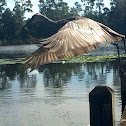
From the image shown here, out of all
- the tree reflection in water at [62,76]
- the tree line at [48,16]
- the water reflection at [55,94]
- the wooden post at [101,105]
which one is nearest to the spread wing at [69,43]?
the wooden post at [101,105]

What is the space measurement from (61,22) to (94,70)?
1344 centimetres

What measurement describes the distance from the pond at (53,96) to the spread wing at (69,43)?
287 cm

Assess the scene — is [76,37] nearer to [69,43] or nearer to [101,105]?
[69,43]

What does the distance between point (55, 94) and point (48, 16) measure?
244ft

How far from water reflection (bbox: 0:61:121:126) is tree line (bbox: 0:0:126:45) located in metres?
46.6

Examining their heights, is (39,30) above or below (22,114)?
above

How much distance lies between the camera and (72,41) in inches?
156

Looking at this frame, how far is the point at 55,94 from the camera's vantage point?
42.1 ft

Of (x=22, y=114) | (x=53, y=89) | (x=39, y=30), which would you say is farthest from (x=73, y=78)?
(x=39, y=30)

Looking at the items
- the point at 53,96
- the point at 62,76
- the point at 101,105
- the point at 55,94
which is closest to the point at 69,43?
the point at 101,105

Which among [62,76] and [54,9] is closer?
[62,76]

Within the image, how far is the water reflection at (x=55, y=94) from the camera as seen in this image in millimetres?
9773

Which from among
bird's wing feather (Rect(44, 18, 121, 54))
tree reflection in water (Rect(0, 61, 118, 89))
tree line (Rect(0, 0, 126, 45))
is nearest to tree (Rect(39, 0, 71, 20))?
tree line (Rect(0, 0, 126, 45))

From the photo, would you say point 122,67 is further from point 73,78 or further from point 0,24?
point 0,24
